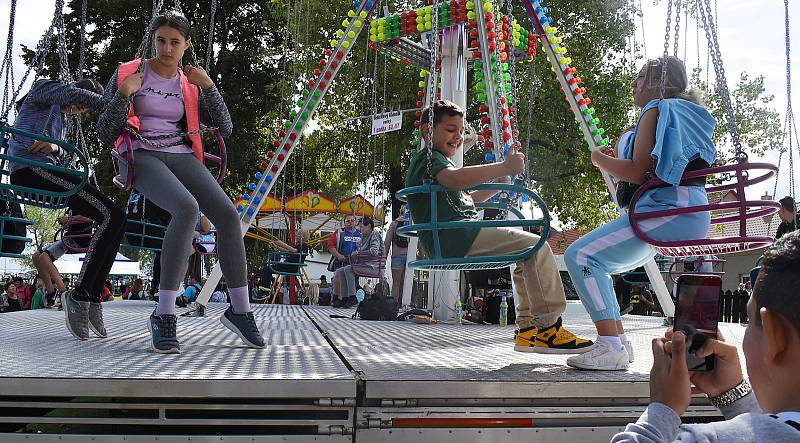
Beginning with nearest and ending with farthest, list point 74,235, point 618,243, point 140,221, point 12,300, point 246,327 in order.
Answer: point 618,243 < point 246,327 < point 140,221 < point 74,235 < point 12,300

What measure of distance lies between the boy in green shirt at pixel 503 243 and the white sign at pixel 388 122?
5064 millimetres

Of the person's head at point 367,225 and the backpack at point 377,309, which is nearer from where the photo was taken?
the backpack at point 377,309

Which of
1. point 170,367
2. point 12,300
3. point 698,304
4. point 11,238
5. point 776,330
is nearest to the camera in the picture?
point 776,330

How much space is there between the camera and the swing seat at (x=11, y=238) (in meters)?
4.36

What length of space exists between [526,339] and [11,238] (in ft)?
9.75

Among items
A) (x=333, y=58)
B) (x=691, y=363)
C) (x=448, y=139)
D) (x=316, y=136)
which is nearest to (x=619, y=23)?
(x=316, y=136)

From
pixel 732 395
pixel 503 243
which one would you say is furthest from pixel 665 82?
pixel 732 395

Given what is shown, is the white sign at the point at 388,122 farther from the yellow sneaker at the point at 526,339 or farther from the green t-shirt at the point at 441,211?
the yellow sneaker at the point at 526,339

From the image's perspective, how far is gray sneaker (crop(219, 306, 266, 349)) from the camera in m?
3.84

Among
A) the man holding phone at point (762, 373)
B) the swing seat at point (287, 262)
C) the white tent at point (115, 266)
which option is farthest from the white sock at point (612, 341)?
the white tent at point (115, 266)

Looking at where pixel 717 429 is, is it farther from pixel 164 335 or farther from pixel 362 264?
pixel 362 264

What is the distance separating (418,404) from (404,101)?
16463 millimetres

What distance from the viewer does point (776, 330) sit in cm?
115

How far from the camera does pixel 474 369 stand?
9.86 feet
